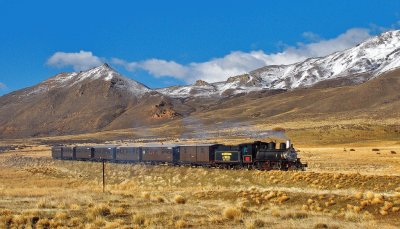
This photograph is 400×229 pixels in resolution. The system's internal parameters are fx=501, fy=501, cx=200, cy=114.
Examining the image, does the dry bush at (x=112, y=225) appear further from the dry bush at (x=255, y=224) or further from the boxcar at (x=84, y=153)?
the boxcar at (x=84, y=153)

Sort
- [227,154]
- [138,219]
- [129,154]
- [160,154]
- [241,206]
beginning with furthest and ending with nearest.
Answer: [129,154], [160,154], [227,154], [241,206], [138,219]

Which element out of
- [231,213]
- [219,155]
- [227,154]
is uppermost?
[227,154]

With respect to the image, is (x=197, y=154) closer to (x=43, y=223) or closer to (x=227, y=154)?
(x=227, y=154)

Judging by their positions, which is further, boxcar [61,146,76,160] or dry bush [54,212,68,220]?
boxcar [61,146,76,160]

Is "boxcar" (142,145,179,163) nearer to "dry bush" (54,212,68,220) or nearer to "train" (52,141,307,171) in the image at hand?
"train" (52,141,307,171)

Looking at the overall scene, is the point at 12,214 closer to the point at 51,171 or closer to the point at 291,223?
the point at 291,223

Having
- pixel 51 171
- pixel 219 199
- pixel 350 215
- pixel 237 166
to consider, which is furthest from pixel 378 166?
pixel 51 171

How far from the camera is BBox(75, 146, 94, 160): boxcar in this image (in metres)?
80.6

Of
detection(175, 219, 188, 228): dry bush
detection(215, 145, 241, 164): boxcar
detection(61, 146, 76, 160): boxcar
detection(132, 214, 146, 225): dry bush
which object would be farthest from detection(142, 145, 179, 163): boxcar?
detection(175, 219, 188, 228): dry bush

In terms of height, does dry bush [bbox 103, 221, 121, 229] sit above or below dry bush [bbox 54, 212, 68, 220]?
below

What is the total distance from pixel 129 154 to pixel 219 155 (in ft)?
71.5

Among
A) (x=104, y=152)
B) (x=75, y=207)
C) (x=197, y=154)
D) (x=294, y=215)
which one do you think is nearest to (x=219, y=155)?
(x=197, y=154)

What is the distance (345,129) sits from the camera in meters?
104

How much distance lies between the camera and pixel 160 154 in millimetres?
61812
